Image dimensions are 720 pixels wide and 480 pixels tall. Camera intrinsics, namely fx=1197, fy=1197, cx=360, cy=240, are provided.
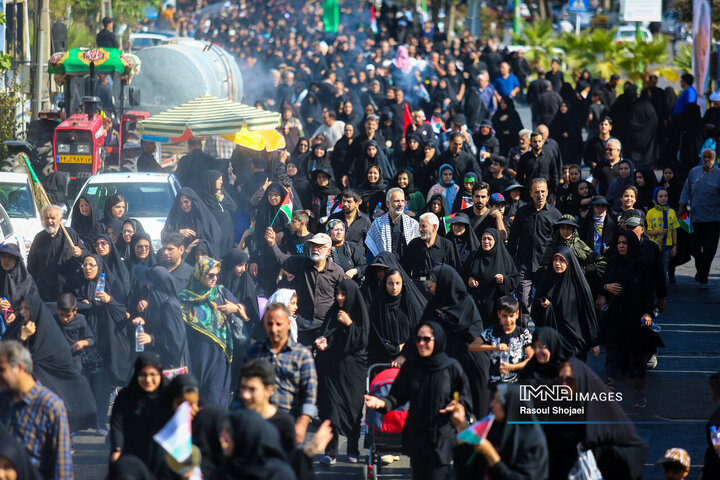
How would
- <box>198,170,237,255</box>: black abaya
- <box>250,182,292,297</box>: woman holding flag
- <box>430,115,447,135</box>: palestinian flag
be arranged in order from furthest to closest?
<box>430,115,447,135</box>: palestinian flag, <box>198,170,237,255</box>: black abaya, <box>250,182,292,297</box>: woman holding flag

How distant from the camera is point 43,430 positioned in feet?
21.0

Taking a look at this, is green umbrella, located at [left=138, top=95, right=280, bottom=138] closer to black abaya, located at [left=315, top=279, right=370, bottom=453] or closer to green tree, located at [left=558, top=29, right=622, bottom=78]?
black abaya, located at [left=315, top=279, right=370, bottom=453]

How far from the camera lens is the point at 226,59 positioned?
2798cm

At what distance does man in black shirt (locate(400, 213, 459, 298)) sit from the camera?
11.1 m

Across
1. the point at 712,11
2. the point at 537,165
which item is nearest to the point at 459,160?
the point at 537,165

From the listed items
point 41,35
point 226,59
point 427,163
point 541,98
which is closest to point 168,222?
point 427,163

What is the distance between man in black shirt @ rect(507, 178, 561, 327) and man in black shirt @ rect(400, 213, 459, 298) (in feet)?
3.65

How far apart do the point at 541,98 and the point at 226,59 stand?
31.2ft

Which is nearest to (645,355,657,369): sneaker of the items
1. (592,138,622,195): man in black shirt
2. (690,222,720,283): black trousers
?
(690,222,720,283): black trousers

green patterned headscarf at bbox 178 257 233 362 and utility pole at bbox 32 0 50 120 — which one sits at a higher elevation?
utility pole at bbox 32 0 50 120

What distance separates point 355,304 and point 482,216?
3691 mm

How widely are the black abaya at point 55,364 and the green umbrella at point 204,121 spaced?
23.9 ft

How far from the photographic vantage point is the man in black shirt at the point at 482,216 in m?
12.4

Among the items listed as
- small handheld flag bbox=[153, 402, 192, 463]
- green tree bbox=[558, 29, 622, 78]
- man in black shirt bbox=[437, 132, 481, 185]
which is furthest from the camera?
green tree bbox=[558, 29, 622, 78]
